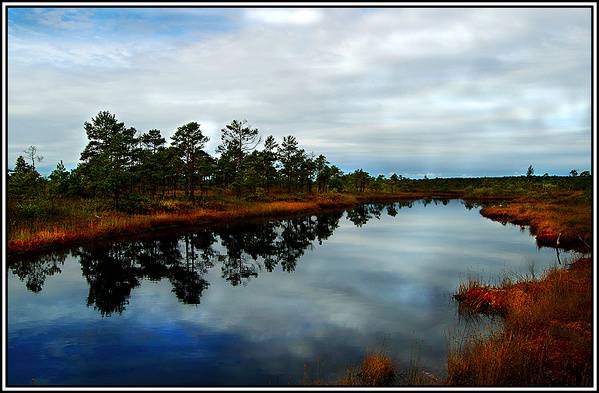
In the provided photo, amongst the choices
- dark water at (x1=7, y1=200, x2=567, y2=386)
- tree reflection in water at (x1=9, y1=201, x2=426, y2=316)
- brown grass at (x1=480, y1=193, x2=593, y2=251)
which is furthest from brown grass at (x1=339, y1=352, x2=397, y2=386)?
brown grass at (x1=480, y1=193, x2=593, y2=251)

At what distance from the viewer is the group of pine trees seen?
131 ft

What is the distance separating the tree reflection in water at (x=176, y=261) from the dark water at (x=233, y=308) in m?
0.11

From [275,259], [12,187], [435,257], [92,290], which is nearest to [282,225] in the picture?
[275,259]

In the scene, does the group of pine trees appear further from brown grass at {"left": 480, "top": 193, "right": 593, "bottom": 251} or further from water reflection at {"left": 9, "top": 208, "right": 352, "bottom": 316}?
brown grass at {"left": 480, "top": 193, "right": 593, "bottom": 251}

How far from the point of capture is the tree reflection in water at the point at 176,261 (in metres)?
21.0

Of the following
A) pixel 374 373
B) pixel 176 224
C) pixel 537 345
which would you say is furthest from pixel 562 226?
pixel 176 224

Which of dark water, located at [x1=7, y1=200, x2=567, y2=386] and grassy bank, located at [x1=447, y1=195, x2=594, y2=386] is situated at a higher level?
grassy bank, located at [x1=447, y1=195, x2=594, y2=386]

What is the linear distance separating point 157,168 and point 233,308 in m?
41.1

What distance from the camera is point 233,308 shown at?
709 inches

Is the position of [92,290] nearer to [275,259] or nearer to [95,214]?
[275,259]

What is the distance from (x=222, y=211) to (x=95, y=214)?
17149 millimetres

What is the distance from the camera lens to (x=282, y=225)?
49156 mm

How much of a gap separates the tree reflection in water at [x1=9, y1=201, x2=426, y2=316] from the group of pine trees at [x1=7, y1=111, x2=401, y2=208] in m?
10.3

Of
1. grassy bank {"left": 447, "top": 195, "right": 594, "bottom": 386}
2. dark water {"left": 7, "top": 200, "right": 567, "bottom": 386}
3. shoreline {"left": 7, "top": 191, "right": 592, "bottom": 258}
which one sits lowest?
dark water {"left": 7, "top": 200, "right": 567, "bottom": 386}
